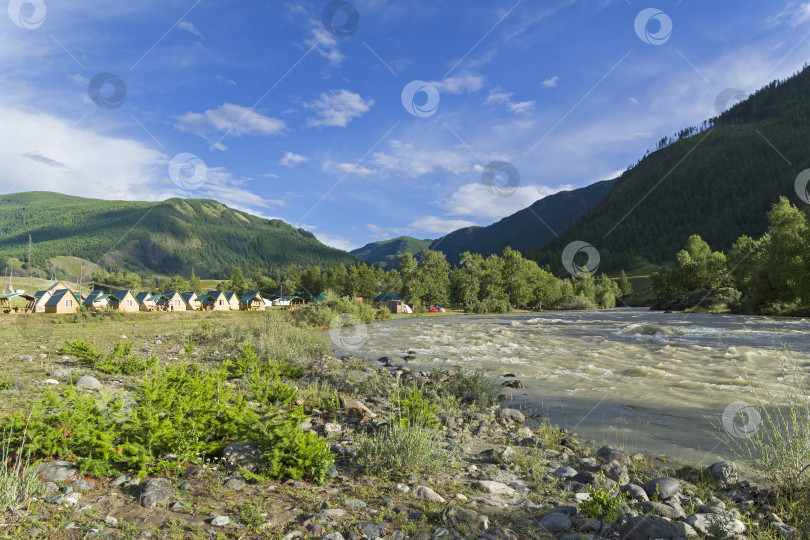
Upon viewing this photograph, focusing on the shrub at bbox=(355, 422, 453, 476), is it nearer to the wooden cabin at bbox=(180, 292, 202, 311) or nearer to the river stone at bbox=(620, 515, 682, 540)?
the river stone at bbox=(620, 515, 682, 540)

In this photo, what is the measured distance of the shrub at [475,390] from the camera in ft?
37.4

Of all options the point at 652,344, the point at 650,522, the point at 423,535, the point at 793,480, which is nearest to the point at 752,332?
the point at 652,344

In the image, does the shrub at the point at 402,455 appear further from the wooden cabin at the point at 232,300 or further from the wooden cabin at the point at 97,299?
the wooden cabin at the point at 232,300

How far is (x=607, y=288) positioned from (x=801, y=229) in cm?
9280

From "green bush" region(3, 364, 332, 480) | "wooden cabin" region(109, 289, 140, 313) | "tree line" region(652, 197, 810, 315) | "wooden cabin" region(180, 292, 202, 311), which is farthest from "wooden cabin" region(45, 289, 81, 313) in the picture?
"tree line" region(652, 197, 810, 315)

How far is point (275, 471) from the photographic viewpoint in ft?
16.9

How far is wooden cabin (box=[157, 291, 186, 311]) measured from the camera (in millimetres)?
93562

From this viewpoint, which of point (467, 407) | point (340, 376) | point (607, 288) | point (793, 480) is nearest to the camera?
point (793, 480)

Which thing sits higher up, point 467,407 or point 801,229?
point 801,229

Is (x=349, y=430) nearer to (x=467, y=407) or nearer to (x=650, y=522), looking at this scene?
(x=467, y=407)

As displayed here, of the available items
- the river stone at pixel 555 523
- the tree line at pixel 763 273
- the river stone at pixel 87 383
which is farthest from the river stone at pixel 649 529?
the tree line at pixel 763 273

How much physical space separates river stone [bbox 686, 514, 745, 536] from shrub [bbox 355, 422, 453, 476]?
321 centimetres

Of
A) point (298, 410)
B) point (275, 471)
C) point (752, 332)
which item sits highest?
point (298, 410)

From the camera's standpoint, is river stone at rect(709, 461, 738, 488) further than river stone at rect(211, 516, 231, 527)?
Yes
